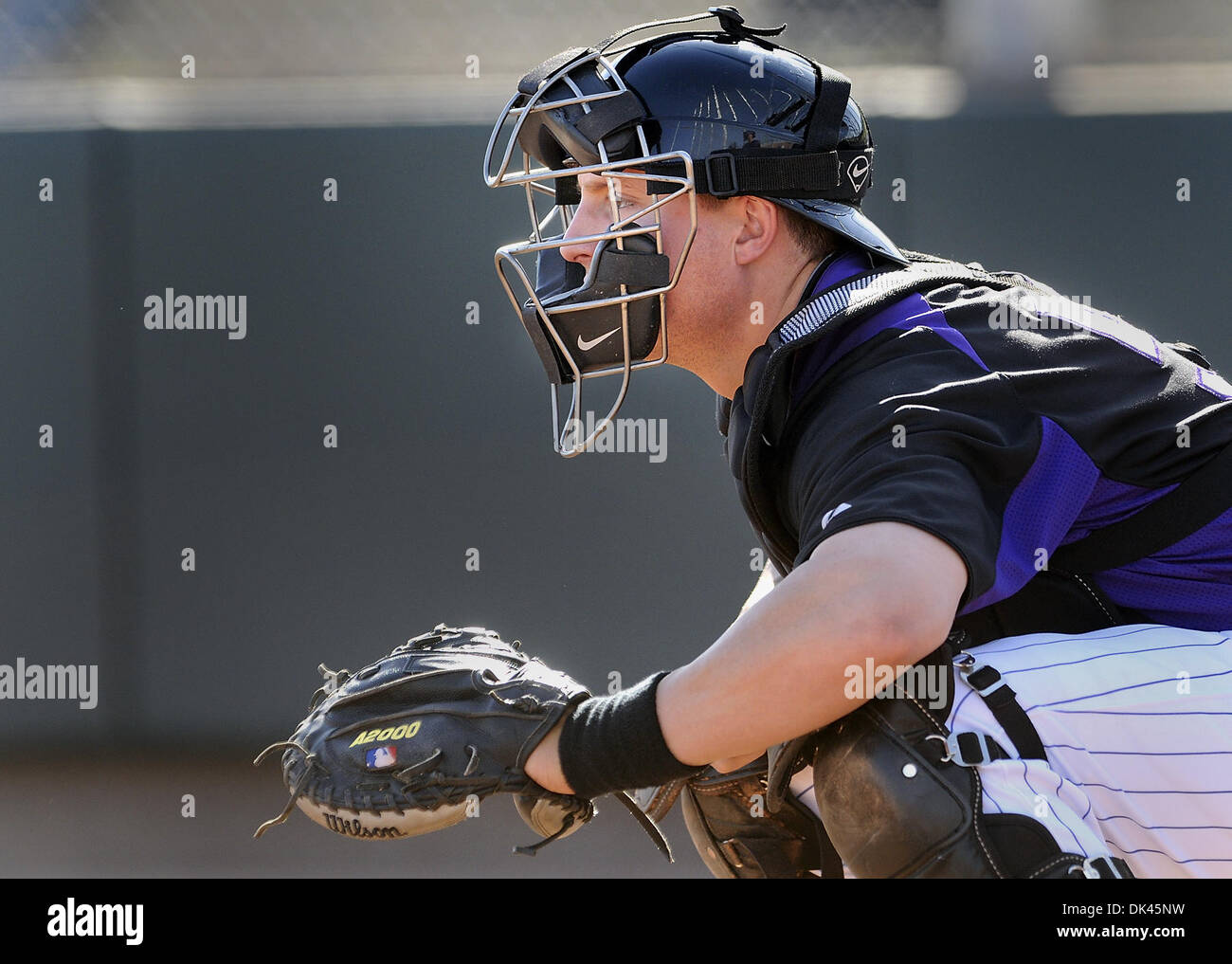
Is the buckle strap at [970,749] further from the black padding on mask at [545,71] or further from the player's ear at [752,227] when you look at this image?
the black padding on mask at [545,71]

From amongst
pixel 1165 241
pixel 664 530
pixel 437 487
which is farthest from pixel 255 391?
pixel 1165 241

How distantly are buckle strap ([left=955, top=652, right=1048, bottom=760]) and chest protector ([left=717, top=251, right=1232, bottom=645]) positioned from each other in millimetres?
114

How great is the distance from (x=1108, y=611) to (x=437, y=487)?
2.48 meters

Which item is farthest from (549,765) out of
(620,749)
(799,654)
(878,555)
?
(878,555)

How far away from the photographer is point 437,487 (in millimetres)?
3863

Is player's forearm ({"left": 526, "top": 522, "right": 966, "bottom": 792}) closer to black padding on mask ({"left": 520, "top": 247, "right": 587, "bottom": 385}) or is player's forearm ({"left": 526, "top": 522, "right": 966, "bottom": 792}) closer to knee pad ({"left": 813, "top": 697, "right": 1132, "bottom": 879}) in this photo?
knee pad ({"left": 813, "top": 697, "right": 1132, "bottom": 879})

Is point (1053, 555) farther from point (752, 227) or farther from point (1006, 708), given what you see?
point (752, 227)

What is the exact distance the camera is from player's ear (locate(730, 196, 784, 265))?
1.95m

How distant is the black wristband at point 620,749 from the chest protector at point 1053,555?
369 millimetres

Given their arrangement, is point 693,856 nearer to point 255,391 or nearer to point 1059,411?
point 255,391

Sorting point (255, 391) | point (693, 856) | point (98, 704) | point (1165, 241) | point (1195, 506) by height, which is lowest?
point (693, 856)

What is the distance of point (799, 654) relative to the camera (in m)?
1.40

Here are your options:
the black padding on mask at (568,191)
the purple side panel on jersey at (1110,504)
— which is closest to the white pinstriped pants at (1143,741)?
the purple side panel on jersey at (1110,504)

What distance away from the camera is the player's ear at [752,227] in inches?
76.7
